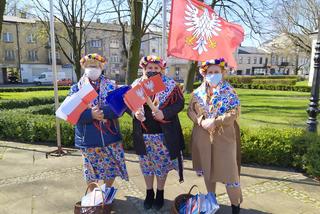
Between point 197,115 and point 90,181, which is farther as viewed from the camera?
point 90,181

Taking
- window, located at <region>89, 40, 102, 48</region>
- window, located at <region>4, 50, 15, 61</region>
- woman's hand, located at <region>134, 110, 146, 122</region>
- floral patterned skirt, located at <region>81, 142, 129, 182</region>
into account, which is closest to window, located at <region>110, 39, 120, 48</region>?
window, located at <region>89, 40, 102, 48</region>

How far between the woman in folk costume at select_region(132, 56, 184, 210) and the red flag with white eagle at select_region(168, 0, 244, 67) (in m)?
0.95

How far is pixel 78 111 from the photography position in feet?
11.2

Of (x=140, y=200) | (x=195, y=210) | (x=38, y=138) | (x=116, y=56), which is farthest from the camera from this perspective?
(x=116, y=56)

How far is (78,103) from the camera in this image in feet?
11.2

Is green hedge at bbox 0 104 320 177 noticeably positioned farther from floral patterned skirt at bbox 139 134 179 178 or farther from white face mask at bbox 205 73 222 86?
white face mask at bbox 205 73 222 86

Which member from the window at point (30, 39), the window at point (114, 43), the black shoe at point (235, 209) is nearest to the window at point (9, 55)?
the window at point (30, 39)

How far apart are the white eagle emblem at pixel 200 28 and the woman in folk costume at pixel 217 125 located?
1100mm

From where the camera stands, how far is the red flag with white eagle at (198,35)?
4.28 meters

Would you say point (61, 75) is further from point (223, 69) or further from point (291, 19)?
point (223, 69)

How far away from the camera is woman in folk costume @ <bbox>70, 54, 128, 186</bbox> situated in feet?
11.5

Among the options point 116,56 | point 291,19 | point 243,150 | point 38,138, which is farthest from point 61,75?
point 243,150

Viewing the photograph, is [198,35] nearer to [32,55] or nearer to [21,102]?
[21,102]

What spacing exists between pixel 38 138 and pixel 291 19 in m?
37.6
